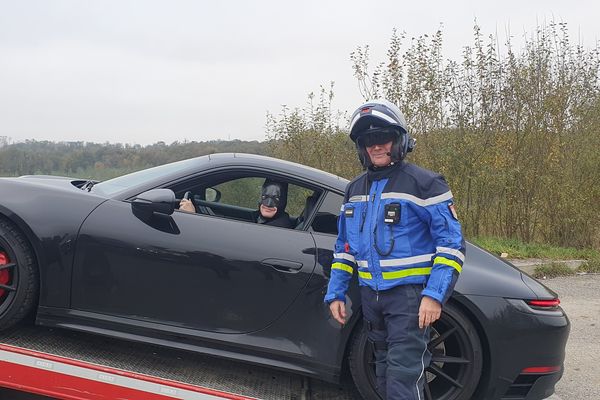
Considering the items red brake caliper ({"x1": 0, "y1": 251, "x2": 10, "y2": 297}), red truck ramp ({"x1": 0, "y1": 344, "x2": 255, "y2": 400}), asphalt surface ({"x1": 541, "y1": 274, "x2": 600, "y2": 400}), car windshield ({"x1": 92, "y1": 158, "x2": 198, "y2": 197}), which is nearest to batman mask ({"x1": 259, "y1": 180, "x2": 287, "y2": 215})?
car windshield ({"x1": 92, "y1": 158, "x2": 198, "y2": 197})

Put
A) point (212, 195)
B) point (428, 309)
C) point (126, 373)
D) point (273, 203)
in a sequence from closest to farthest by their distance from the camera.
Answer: point (428, 309) → point (126, 373) → point (273, 203) → point (212, 195)

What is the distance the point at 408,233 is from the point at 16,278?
2071 millimetres

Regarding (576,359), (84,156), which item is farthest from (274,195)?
(84,156)

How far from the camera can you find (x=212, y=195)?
3.30 meters

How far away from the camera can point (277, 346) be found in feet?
8.74

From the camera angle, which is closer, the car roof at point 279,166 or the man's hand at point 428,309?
the man's hand at point 428,309

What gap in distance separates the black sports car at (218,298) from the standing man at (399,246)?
49 centimetres

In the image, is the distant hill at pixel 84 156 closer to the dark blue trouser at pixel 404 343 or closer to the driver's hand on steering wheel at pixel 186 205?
the driver's hand on steering wheel at pixel 186 205

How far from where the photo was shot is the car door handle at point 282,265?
265 cm

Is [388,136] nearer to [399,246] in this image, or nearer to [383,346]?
[399,246]

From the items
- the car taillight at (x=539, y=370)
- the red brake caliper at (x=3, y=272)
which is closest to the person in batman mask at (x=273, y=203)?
the red brake caliper at (x=3, y=272)

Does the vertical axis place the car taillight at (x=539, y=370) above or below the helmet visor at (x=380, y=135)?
below

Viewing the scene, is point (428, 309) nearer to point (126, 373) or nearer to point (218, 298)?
point (218, 298)

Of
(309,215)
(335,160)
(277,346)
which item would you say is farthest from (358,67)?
(277,346)
